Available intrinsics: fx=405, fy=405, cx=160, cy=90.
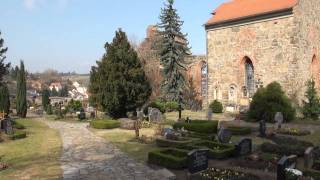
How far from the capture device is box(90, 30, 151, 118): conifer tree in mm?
28938

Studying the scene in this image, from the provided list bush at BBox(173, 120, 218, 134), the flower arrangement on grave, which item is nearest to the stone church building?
bush at BBox(173, 120, 218, 134)

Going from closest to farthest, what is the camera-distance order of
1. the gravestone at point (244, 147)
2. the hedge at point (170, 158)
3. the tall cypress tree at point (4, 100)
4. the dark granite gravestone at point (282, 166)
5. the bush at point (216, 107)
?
the dark granite gravestone at point (282, 166) → the hedge at point (170, 158) → the gravestone at point (244, 147) → the tall cypress tree at point (4, 100) → the bush at point (216, 107)

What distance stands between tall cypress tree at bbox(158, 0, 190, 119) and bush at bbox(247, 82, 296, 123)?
7765 millimetres

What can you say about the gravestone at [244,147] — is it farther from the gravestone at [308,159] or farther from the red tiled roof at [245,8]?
the red tiled roof at [245,8]

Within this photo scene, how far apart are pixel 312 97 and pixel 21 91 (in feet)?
87.5

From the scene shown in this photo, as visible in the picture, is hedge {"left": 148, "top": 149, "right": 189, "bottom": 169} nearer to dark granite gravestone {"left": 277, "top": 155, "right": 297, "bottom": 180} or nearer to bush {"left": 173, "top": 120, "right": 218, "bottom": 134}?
dark granite gravestone {"left": 277, "top": 155, "right": 297, "bottom": 180}

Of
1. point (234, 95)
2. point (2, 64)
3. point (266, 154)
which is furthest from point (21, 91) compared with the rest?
point (266, 154)

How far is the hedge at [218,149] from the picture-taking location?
15718mm

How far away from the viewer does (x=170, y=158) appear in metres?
14.3

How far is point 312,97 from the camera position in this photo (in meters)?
31.2

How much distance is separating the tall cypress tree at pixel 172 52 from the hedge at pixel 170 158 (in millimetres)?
18948

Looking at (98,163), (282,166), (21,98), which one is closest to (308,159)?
(282,166)

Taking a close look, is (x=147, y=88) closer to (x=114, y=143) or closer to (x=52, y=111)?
(x=114, y=143)

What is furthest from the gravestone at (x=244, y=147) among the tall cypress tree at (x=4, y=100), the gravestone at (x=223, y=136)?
the tall cypress tree at (x=4, y=100)
